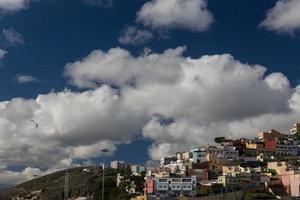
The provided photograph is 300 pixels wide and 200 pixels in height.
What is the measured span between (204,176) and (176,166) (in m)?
15.3

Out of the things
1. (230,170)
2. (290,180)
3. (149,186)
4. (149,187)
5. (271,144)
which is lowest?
(149,187)

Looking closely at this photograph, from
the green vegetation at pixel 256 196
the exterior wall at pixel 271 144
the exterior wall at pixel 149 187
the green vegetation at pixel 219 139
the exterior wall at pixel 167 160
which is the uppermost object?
the green vegetation at pixel 219 139

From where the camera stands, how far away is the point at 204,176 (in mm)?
126250

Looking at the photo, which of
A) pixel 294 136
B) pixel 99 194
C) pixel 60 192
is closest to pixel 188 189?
pixel 99 194

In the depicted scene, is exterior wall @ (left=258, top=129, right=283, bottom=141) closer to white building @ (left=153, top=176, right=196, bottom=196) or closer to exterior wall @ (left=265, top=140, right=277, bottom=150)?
exterior wall @ (left=265, top=140, right=277, bottom=150)

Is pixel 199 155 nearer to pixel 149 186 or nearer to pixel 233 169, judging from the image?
pixel 233 169

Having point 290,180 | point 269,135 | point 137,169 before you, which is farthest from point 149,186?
point 269,135

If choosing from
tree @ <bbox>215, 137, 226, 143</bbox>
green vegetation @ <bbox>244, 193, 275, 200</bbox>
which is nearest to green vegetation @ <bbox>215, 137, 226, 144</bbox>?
tree @ <bbox>215, 137, 226, 143</bbox>

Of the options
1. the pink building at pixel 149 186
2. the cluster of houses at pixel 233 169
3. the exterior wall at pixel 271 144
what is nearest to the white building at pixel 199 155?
the cluster of houses at pixel 233 169

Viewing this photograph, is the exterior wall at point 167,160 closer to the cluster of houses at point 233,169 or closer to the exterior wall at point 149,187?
the cluster of houses at point 233,169

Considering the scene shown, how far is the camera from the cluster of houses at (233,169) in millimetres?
113188

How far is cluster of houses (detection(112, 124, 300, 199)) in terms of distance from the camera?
113 metres

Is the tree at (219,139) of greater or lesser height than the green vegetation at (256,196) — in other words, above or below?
above

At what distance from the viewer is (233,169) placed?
414ft
